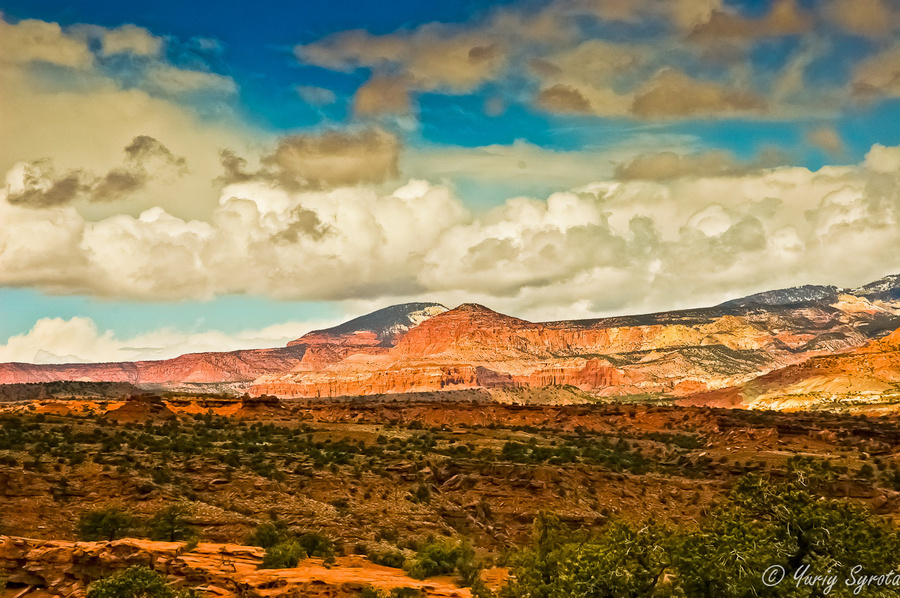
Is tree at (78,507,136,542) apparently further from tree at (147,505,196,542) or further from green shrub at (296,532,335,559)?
green shrub at (296,532,335,559)

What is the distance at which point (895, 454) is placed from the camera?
60469 mm

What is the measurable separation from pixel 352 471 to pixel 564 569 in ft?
97.1

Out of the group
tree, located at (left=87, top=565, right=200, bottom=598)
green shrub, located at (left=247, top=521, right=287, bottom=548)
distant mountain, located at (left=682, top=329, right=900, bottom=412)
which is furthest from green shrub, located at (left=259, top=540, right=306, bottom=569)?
distant mountain, located at (left=682, top=329, right=900, bottom=412)

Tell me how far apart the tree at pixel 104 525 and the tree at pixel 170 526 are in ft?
3.14

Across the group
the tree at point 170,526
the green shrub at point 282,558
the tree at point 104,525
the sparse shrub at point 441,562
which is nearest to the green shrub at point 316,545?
the green shrub at point 282,558

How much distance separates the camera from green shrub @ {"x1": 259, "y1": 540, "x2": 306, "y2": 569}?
1032 inches

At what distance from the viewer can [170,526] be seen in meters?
31.3

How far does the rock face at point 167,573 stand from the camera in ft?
71.4

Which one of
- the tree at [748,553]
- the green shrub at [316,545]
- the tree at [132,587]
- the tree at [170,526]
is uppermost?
the tree at [748,553]

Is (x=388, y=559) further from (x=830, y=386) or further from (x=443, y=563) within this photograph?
(x=830, y=386)

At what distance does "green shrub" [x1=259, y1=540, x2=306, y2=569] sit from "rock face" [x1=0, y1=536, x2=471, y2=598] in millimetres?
923

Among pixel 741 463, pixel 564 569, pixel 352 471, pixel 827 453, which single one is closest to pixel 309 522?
pixel 352 471

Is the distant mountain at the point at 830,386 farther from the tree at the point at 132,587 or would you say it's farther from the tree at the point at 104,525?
the tree at the point at 132,587

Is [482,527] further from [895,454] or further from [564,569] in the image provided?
[895,454]
